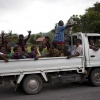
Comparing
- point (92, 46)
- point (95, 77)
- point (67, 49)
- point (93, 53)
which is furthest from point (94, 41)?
point (95, 77)

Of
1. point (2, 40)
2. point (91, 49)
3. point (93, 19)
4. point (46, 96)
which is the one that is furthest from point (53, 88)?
point (93, 19)

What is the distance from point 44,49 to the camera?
9.83 m

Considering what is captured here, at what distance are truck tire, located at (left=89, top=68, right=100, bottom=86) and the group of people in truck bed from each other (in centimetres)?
90

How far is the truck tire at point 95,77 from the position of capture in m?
9.38

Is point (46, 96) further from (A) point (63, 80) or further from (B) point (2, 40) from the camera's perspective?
(B) point (2, 40)

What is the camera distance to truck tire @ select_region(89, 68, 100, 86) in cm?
938

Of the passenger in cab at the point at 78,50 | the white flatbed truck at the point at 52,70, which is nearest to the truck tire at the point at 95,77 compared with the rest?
the white flatbed truck at the point at 52,70

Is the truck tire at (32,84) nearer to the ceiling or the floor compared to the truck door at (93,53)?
nearer to the floor

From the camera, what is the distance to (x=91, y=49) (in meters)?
9.30

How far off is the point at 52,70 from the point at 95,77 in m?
1.86

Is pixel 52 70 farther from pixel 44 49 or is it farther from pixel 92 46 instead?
pixel 92 46

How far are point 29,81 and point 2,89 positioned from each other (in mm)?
1754

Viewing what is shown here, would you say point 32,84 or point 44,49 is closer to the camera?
point 32,84

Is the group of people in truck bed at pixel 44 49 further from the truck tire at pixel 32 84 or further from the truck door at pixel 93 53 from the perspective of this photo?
the truck tire at pixel 32 84
